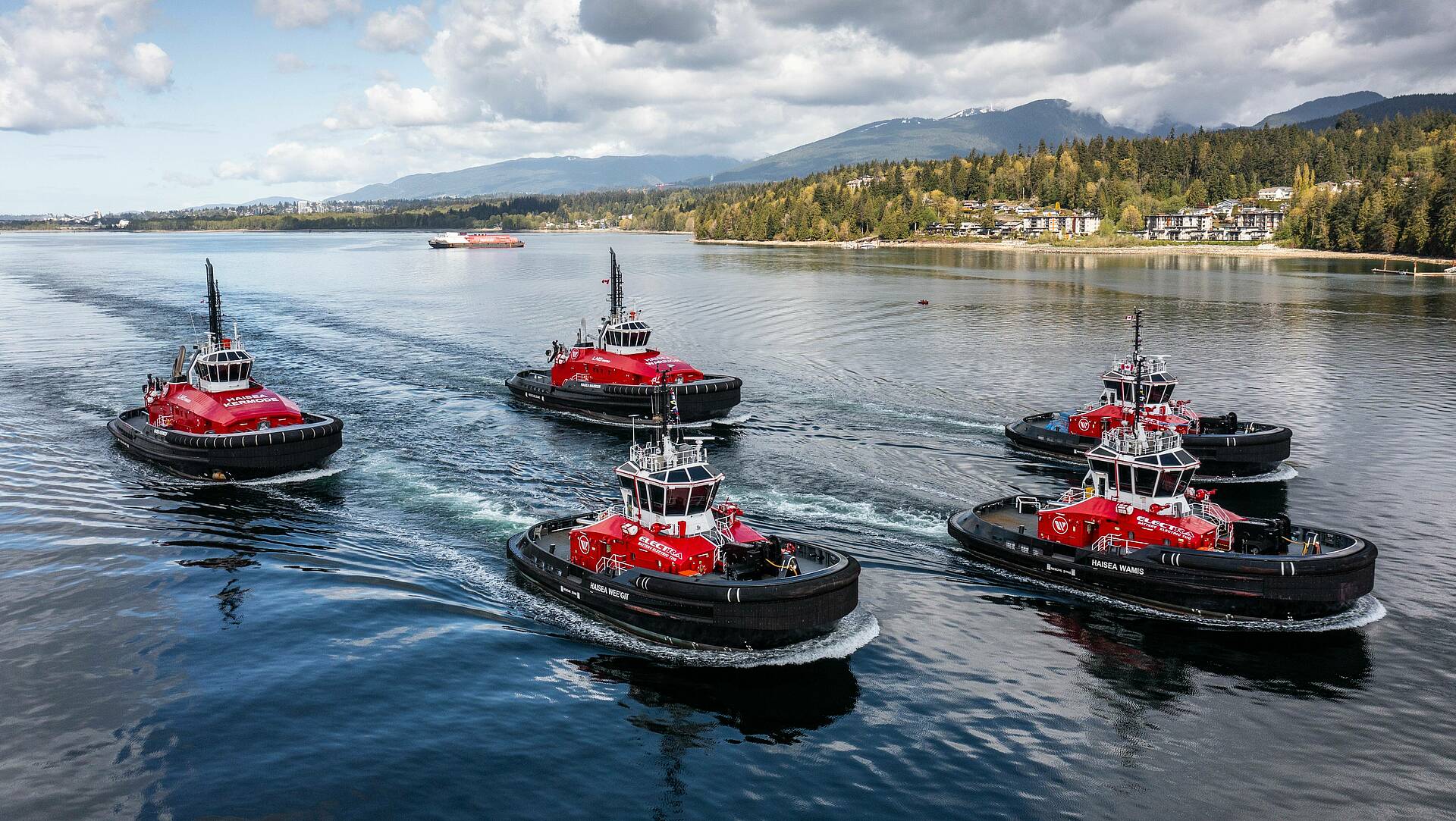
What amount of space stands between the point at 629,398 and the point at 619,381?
2.15 m

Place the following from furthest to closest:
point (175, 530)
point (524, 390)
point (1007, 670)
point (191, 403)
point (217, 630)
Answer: point (524, 390) → point (191, 403) → point (175, 530) → point (217, 630) → point (1007, 670)

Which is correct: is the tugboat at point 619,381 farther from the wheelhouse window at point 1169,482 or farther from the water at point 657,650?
the wheelhouse window at point 1169,482

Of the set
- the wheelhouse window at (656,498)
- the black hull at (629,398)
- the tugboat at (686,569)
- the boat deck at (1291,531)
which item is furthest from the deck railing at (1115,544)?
the black hull at (629,398)

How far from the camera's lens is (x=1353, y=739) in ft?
71.6

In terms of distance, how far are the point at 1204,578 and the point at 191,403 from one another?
133 ft

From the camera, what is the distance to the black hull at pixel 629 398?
52812 millimetres

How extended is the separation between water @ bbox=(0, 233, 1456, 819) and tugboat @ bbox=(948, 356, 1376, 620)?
0.91 metres

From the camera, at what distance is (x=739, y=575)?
2680 centimetres

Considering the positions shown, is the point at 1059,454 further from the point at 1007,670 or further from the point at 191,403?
the point at 191,403

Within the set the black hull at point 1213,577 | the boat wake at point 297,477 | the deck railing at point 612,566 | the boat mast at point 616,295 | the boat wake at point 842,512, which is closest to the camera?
the black hull at point 1213,577

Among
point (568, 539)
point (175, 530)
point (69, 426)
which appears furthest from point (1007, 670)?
point (69, 426)

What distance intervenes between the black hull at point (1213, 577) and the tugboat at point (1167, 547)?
0.08ft

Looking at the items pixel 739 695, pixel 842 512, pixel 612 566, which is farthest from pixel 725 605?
pixel 842 512

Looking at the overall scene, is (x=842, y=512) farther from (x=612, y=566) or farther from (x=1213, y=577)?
(x=1213, y=577)
